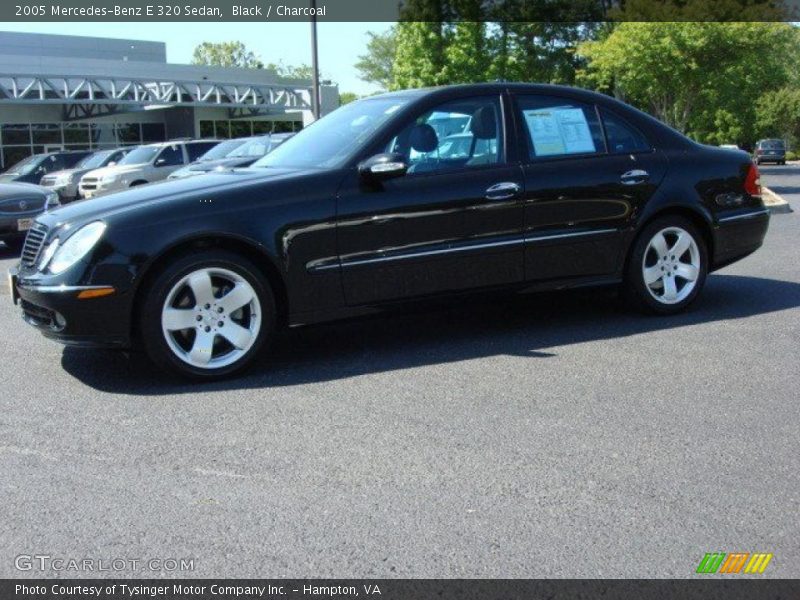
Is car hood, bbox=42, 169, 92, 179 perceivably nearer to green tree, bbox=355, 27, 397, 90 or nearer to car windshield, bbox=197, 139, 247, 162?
car windshield, bbox=197, 139, 247, 162

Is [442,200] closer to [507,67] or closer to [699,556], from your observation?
[699,556]

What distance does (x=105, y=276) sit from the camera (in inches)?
208

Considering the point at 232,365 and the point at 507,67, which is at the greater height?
the point at 507,67

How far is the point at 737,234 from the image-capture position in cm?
719

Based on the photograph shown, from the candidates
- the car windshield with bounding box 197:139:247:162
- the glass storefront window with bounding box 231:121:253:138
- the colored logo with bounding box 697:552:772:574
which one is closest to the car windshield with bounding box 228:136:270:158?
the car windshield with bounding box 197:139:247:162

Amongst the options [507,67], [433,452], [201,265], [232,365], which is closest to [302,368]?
[232,365]

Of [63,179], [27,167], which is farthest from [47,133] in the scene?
[63,179]

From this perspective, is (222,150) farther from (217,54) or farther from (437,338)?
(217,54)

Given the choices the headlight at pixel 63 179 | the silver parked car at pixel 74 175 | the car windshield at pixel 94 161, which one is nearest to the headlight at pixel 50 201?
the silver parked car at pixel 74 175

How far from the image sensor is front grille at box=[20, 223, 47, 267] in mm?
5645

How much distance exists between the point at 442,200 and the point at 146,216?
5.73ft

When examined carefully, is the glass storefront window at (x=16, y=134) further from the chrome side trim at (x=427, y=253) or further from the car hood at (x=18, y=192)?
the chrome side trim at (x=427, y=253)

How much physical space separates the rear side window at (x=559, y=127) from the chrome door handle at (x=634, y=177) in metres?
0.23

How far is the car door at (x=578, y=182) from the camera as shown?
21.0 feet
